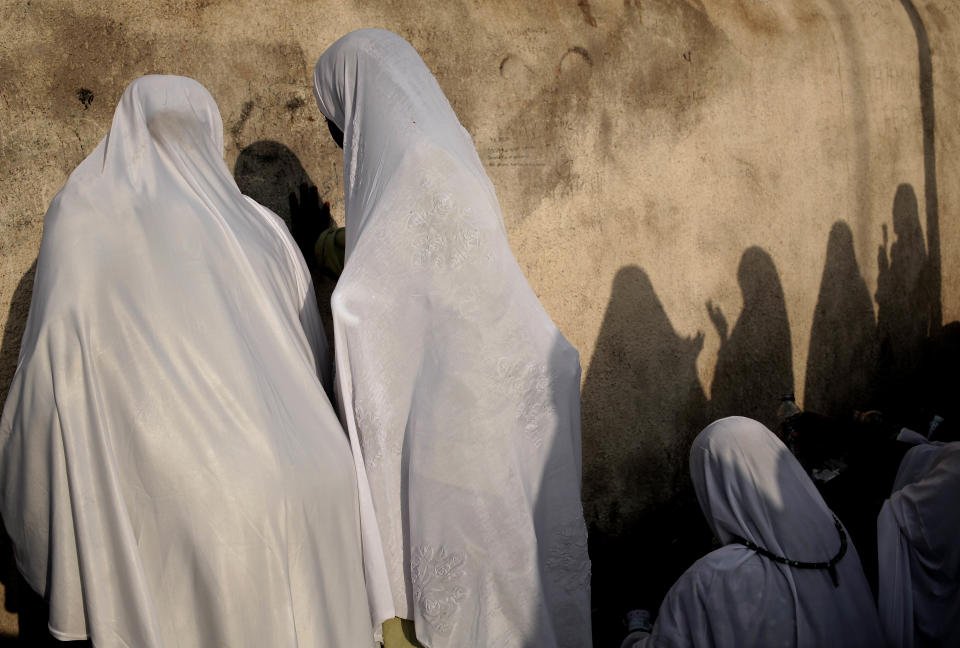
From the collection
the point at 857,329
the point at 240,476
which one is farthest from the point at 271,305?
the point at 857,329

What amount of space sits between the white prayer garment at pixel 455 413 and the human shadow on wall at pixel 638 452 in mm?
1521

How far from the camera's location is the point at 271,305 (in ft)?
5.44

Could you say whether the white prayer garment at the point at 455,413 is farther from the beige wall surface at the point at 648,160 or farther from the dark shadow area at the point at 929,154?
the dark shadow area at the point at 929,154

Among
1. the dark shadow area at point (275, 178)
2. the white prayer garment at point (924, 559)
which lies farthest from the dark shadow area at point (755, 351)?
the dark shadow area at point (275, 178)

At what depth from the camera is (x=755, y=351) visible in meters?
3.94

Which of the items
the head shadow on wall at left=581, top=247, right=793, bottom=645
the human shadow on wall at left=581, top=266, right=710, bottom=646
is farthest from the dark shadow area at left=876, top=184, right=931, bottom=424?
the human shadow on wall at left=581, top=266, right=710, bottom=646

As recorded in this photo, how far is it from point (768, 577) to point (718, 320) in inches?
71.4

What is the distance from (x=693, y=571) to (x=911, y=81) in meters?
3.90

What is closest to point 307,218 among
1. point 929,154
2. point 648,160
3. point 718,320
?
point 648,160

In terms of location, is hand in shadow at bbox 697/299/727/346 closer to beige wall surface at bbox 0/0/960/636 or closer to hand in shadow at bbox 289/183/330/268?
beige wall surface at bbox 0/0/960/636

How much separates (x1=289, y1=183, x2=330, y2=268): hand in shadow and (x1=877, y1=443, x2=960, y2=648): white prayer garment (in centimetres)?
208

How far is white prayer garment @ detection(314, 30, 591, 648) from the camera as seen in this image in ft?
5.43

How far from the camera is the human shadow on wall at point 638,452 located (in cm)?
332

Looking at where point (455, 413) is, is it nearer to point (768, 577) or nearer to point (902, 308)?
point (768, 577)
